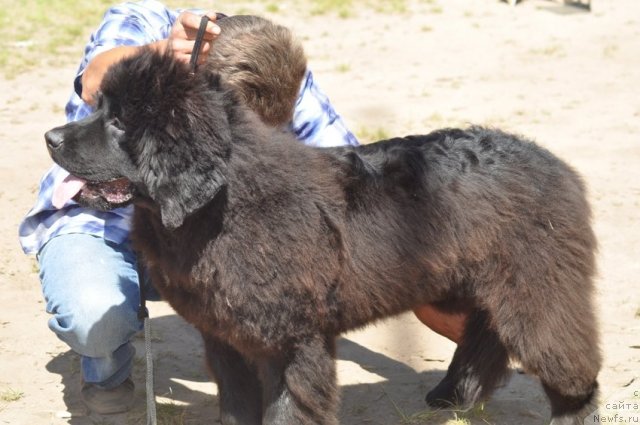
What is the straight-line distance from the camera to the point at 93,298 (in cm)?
375

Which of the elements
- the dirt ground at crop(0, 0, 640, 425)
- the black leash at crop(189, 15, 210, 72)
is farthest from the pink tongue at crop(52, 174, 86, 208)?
the dirt ground at crop(0, 0, 640, 425)

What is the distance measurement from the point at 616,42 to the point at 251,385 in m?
8.18

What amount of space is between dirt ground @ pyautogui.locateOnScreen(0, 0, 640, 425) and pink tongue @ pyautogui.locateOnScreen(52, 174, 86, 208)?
0.97 m

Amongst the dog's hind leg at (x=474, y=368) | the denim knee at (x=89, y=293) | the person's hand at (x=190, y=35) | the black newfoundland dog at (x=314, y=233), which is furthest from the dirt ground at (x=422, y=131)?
the person's hand at (x=190, y=35)

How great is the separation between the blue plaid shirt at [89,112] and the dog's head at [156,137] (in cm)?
79

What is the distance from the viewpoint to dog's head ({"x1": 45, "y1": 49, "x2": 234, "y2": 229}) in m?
2.97

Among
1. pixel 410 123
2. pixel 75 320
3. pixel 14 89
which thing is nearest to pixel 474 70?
pixel 410 123

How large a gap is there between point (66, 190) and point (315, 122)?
48.4 inches

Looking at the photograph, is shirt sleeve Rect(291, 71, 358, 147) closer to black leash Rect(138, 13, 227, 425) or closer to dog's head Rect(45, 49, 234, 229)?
black leash Rect(138, 13, 227, 425)

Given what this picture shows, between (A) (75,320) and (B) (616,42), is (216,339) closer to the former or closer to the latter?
(A) (75,320)

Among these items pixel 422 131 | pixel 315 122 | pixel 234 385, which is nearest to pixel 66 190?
pixel 234 385

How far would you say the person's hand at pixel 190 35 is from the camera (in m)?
3.55

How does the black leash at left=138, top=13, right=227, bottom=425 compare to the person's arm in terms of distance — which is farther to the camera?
the person's arm

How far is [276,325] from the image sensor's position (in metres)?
3.15
